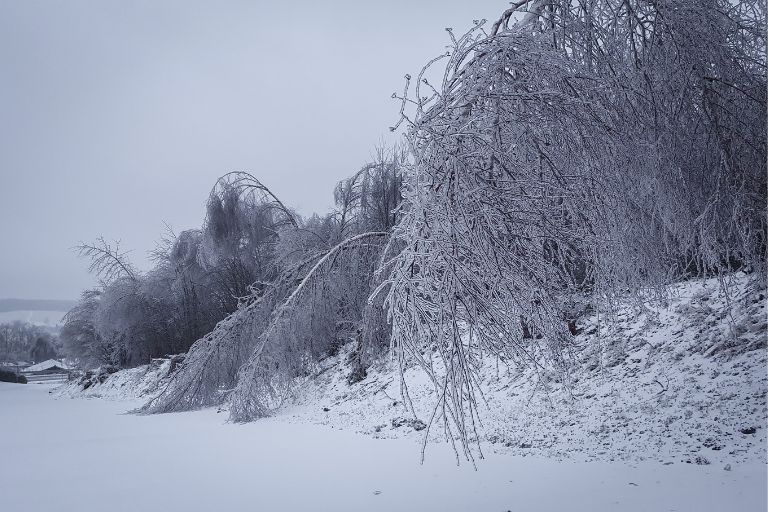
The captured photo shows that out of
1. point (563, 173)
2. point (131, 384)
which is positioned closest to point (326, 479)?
point (563, 173)

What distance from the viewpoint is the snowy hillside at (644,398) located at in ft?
13.6

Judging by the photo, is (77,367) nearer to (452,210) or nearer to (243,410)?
(243,410)

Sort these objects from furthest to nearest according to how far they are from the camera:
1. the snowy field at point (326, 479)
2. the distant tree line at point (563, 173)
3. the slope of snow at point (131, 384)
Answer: the slope of snow at point (131, 384), the snowy field at point (326, 479), the distant tree line at point (563, 173)

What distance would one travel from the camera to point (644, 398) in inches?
203

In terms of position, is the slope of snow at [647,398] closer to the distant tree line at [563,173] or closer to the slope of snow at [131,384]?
the distant tree line at [563,173]

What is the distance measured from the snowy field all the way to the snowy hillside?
41 centimetres

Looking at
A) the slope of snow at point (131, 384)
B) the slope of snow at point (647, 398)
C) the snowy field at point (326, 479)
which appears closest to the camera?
the snowy field at point (326, 479)

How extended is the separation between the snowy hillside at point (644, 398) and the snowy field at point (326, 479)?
Result: 1.33ft

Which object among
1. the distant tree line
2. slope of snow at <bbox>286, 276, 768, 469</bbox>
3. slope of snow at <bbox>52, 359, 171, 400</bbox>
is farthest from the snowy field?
slope of snow at <bbox>52, 359, 171, 400</bbox>

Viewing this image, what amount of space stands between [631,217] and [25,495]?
6.08 metres

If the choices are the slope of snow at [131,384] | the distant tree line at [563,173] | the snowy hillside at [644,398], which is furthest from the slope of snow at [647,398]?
the slope of snow at [131,384]

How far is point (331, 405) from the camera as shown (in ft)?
28.4

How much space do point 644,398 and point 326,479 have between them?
3558 mm

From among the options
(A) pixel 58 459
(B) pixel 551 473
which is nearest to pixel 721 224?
(B) pixel 551 473
